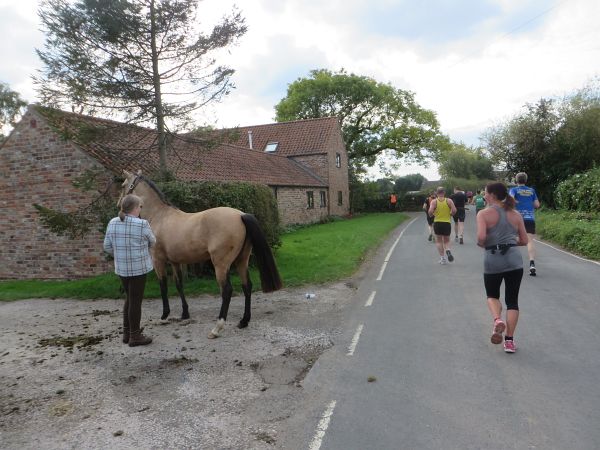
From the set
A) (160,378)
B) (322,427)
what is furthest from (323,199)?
(322,427)

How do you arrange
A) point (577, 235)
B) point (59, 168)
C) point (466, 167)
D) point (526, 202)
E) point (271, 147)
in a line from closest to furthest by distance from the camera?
1. point (526, 202)
2. point (59, 168)
3. point (577, 235)
4. point (271, 147)
5. point (466, 167)

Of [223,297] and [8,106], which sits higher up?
[8,106]

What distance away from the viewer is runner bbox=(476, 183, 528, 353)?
4.63 meters

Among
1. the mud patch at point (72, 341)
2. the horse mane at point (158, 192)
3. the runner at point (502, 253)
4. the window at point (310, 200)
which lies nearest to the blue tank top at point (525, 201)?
the runner at point (502, 253)

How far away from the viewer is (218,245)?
6.23 m

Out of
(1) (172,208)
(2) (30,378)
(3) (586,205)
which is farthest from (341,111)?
(2) (30,378)

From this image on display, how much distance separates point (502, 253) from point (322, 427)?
9.12 ft

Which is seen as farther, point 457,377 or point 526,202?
point 526,202

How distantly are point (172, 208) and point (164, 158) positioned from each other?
465cm

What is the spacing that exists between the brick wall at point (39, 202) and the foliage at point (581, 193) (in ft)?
60.5

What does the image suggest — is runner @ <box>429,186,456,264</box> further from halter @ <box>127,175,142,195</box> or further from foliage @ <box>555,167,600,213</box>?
foliage @ <box>555,167,600,213</box>

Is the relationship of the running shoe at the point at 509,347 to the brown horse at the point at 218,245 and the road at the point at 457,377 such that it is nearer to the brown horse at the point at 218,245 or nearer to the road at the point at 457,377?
the road at the point at 457,377

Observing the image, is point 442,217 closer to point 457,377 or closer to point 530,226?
point 530,226

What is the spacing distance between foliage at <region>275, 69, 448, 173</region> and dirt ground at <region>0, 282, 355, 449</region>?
3731 cm
